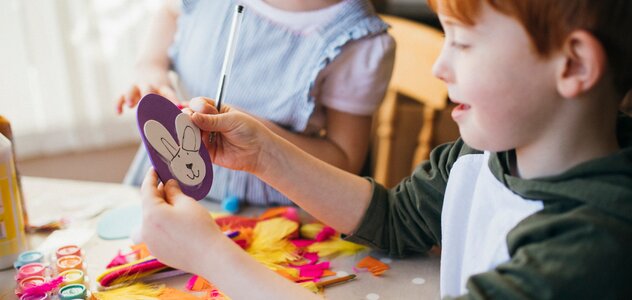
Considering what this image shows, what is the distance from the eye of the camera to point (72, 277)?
2.48ft

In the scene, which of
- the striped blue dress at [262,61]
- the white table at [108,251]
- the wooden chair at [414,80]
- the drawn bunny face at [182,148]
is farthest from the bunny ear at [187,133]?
the wooden chair at [414,80]

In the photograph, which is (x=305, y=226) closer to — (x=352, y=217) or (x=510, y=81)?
(x=352, y=217)

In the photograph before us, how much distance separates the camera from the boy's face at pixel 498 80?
0.60 metres

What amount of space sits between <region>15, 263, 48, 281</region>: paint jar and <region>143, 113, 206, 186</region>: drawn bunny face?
23cm

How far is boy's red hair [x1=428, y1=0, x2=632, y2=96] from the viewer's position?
566 mm

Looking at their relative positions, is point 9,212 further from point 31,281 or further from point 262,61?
point 262,61

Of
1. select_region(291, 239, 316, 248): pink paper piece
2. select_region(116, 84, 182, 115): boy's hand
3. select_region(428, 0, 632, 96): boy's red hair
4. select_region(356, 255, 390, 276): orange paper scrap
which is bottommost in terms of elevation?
select_region(356, 255, 390, 276): orange paper scrap

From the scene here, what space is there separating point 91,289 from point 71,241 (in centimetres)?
14

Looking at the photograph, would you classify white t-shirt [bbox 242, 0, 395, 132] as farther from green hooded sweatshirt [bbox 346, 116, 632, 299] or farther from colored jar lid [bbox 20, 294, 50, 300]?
colored jar lid [bbox 20, 294, 50, 300]

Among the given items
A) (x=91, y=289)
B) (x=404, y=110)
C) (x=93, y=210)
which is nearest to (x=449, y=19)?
(x=91, y=289)

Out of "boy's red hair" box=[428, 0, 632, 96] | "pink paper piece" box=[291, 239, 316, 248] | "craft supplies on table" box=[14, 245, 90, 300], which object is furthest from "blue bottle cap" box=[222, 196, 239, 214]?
"boy's red hair" box=[428, 0, 632, 96]

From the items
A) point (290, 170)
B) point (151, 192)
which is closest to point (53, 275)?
point (151, 192)

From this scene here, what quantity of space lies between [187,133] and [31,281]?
10.2 inches

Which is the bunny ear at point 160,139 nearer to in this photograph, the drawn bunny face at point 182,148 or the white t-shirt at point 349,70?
the drawn bunny face at point 182,148
